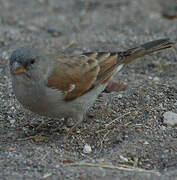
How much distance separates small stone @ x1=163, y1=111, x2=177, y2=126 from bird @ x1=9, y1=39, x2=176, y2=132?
1.02m

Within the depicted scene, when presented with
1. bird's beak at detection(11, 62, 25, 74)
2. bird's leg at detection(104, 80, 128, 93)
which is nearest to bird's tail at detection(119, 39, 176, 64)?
bird's leg at detection(104, 80, 128, 93)

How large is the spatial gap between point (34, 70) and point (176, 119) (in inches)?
81.5

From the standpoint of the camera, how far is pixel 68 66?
5582 mm

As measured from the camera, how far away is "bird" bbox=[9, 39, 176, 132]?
5.09 m

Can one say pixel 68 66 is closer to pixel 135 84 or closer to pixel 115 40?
pixel 135 84

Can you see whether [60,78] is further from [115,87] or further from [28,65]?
[115,87]

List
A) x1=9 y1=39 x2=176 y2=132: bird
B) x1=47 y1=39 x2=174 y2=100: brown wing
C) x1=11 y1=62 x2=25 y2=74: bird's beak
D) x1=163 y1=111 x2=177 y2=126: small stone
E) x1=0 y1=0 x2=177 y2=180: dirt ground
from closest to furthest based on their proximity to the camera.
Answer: x1=0 y1=0 x2=177 y2=180: dirt ground
x1=11 y1=62 x2=25 y2=74: bird's beak
x1=9 y1=39 x2=176 y2=132: bird
x1=47 y1=39 x2=174 y2=100: brown wing
x1=163 y1=111 x2=177 y2=126: small stone

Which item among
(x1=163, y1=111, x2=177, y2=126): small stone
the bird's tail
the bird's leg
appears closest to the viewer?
(x1=163, y1=111, x2=177, y2=126): small stone

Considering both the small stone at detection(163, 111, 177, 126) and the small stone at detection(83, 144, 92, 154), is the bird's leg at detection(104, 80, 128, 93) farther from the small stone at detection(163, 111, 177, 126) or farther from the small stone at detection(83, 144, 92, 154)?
the small stone at detection(83, 144, 92, 154)

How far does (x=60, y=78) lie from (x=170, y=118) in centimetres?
163

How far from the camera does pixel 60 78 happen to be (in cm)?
541

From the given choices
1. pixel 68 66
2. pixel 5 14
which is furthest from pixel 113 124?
pixel 5 14

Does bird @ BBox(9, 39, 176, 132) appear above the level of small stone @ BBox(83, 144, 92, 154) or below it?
above

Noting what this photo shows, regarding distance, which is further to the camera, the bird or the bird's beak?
the bird
